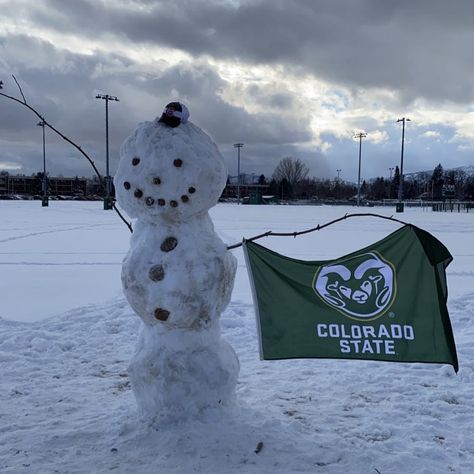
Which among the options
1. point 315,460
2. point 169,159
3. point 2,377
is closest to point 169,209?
point 169,159

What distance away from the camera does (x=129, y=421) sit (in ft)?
13.1

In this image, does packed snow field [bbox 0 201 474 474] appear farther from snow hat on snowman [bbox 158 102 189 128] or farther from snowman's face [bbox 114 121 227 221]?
snow hat on snowman [bbox 158 102 189 128]

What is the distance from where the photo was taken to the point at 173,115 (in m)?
3.71

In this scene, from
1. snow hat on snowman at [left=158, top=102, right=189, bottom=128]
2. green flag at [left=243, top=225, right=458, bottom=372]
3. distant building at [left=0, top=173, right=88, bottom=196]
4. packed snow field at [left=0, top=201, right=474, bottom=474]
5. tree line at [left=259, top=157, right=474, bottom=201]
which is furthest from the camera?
distant building at [left=0, top=173, right=88, bottom=196]

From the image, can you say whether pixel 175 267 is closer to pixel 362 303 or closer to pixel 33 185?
pixel 362 303

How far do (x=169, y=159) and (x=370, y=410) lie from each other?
9.14ft

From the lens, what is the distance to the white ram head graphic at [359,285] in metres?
3.88

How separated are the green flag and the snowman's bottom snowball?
1.33ft

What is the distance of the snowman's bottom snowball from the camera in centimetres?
378

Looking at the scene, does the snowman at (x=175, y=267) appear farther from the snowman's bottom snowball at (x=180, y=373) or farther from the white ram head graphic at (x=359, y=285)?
the white ram head graphic at (x=359, y=285)

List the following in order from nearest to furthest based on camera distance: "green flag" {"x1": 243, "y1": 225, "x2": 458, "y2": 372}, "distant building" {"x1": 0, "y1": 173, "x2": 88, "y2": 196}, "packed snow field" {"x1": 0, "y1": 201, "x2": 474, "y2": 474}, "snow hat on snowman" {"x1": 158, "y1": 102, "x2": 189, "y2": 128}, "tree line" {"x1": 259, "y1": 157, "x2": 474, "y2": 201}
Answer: "packed snow field" {"x1": 0, "y1": 201, "x2": 474, "y2": 474}, "snow hat on snowman" {"x1": 158, "y1": 102, "x2": 189, "y2": 128}, "green flag" {"x1": 243, "y1": 225, "x2": 458, "y2": 372}, "tree line" {"x1": 259, "y1": 157, "x2": 474, "y2": 201}, "distant building" {"x1": 0, "y1": 173, "x2": 88, "y2": 196}

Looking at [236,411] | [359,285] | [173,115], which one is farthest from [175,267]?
[359,285]

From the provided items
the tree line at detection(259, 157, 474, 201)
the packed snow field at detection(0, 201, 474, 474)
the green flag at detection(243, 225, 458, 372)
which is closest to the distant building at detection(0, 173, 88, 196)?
the tree line at detection(259, 157, 474, 201)

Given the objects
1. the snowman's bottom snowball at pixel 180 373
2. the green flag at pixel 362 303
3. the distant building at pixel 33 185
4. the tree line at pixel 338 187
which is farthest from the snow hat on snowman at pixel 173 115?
the distant building at pixel 33 185
